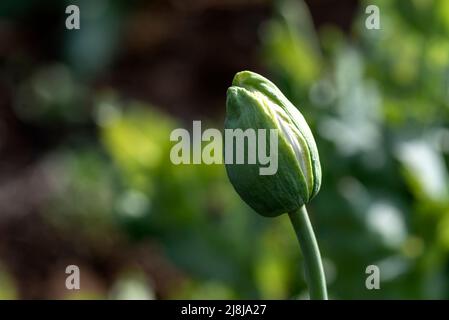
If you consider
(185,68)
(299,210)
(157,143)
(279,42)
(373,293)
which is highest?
(185,68)

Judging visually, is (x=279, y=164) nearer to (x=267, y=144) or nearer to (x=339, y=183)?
(x=267, y=144)

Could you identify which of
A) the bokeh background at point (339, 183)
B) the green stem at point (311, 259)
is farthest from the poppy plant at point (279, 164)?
the bokeh background at point (339, 183)

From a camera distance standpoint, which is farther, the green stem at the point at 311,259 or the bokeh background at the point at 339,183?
the bokeh background at the point at 339,183

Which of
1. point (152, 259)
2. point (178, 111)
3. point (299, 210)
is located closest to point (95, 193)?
point (152, 259)

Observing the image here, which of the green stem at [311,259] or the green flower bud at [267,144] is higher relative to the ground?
the green flower bud at [267,144]

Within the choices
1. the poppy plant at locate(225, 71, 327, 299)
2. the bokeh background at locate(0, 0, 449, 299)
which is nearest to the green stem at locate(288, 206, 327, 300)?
the poppy plant at locate(225, 71, 327, 299)

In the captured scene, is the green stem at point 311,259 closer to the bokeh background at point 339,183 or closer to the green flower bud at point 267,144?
the green flower bud at point 267,144

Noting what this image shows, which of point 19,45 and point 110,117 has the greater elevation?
point 19,45

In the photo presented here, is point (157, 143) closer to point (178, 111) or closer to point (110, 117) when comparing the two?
point (110, 117)
